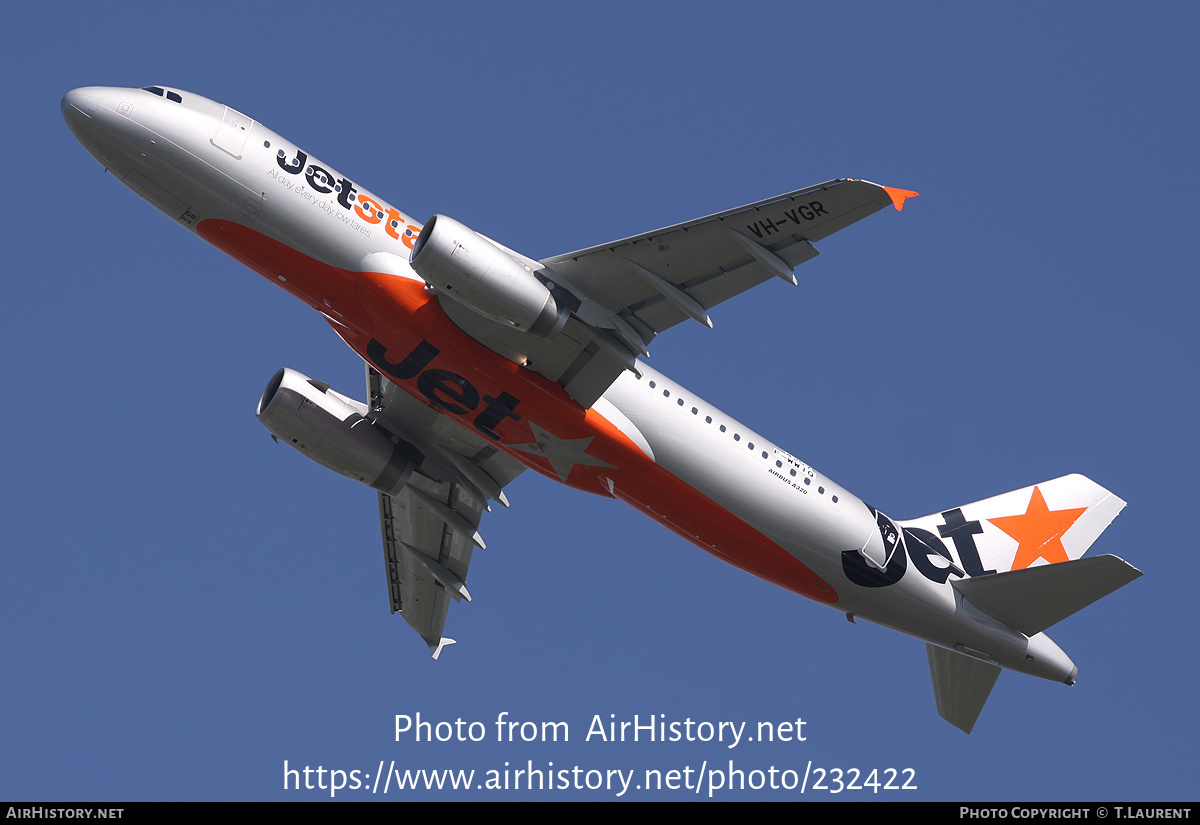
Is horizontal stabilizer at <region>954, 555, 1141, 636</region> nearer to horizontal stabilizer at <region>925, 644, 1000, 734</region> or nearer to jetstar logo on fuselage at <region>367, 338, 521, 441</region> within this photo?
horizontal stabilizer at <region>925, 644, 1000, 734</region>

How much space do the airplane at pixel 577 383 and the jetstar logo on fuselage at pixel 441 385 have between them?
Answer: 0.05m

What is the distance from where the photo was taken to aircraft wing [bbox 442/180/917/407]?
1001 inches

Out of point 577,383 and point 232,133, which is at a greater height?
point 232,133

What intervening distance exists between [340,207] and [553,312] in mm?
5151

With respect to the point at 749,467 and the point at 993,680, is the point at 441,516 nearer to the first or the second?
the point at 749,467

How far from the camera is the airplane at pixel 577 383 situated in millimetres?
26734

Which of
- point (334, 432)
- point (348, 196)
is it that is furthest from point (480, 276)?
point (334, 432)

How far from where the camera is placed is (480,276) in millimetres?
26125

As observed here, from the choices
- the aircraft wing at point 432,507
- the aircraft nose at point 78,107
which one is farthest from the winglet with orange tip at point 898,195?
the aircraft nose at point 78,107

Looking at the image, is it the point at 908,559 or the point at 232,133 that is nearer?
the point at 232,133

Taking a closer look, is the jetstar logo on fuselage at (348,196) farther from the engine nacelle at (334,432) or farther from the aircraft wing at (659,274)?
the engine nacelle at (334,432)

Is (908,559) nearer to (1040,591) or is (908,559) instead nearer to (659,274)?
(1040,591)

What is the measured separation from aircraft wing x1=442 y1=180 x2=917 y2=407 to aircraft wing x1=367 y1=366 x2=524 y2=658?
5789 millimetres

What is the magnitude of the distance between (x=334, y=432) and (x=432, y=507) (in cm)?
413
